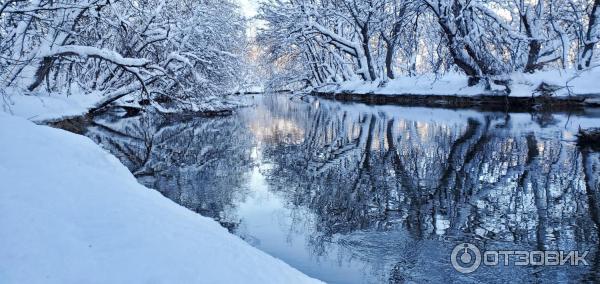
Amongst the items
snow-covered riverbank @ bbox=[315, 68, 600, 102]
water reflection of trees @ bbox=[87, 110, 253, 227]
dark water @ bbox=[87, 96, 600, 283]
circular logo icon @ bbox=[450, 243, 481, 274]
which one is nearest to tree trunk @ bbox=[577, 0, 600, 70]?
snow-covered riverbank @ bbox=[315, 68, 600, 102]

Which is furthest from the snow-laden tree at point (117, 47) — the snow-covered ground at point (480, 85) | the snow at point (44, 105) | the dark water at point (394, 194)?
the snow-covered ground at point (480, 85)

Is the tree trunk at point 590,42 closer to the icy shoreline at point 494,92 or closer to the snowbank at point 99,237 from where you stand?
the icy shoreline at point 494,92

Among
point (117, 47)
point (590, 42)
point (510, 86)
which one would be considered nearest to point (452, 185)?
point (510, 86)

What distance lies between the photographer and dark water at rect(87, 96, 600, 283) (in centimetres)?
362

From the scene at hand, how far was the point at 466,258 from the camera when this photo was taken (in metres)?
3.56

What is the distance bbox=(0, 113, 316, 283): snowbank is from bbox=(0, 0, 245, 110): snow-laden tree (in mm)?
5766

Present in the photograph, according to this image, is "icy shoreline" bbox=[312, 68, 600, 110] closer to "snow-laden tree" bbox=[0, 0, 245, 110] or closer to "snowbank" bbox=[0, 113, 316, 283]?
"snow-laden tree" bbox=[0, 0, 245, 110]

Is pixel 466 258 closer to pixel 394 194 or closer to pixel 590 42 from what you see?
pixel 394 194

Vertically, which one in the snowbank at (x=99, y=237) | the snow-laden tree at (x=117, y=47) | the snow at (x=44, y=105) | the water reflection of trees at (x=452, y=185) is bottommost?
the water reflection of trees at (x=452, y=185)

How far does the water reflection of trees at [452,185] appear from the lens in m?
4.18

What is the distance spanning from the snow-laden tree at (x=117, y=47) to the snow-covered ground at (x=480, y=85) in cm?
861

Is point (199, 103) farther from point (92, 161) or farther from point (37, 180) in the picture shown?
point (37, 180)

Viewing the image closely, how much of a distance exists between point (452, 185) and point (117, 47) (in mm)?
17075

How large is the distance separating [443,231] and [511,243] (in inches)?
23.1
